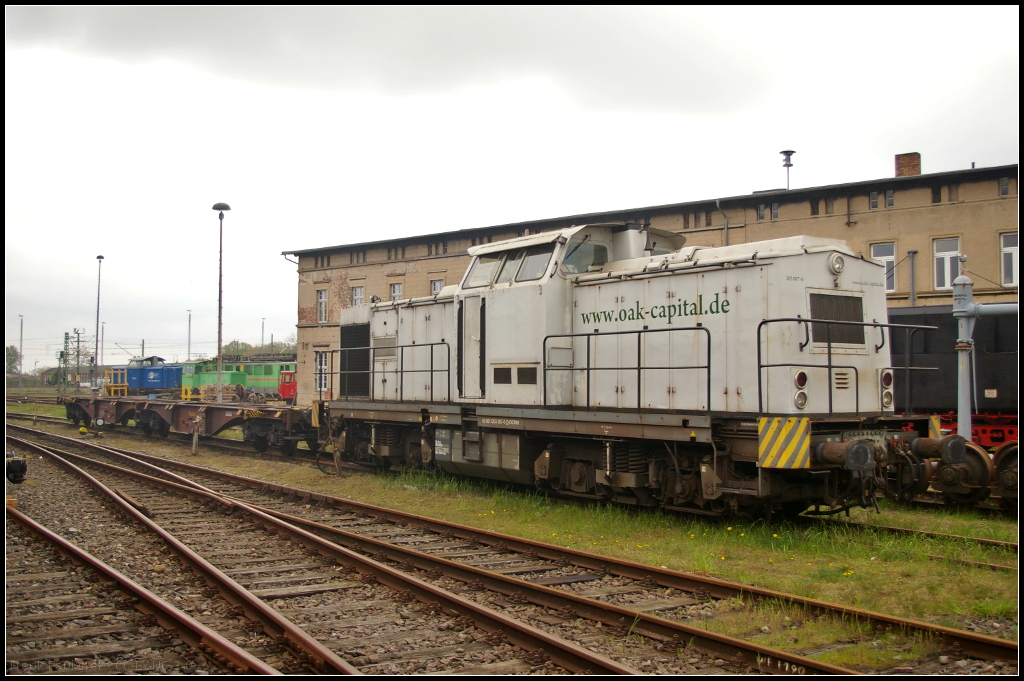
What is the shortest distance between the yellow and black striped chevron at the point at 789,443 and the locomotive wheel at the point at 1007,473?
4038 millimetres

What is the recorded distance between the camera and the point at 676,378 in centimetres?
966

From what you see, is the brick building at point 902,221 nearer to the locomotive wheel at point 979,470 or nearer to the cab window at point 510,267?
the locomotive wheel at point 979,470

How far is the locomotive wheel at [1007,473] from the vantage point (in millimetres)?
10203

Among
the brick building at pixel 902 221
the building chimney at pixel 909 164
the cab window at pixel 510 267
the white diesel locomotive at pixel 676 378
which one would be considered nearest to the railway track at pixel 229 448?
the white diesel locomotive at pixel 676 378

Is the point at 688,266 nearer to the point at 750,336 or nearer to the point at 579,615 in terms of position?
the point at 750,336

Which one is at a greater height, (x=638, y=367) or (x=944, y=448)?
(x=638, y=367)

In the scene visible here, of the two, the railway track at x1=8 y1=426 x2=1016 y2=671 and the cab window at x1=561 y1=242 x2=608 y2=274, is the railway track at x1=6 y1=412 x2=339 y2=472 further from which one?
the cab window at x1=561 y1=242 x2=608 y2=274

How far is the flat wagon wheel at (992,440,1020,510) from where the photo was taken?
1020 cm

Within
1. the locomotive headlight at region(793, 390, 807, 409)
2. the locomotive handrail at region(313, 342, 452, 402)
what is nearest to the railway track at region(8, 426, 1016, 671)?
the locomotive headlight at region(793, 390, 807, 409)

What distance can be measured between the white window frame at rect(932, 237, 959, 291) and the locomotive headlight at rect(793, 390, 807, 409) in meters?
18.8

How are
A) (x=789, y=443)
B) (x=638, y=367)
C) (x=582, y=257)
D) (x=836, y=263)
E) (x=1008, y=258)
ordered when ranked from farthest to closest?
(x=1008, y=258) → (x=582, y=257) → (x=638, y=367) → (x=836, y=263) → (x=789, y=443)

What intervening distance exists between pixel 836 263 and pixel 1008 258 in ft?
61.1

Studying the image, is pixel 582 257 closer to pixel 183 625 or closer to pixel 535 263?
pixel 535 263

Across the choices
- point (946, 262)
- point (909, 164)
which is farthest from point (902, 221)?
point (909, 164)
